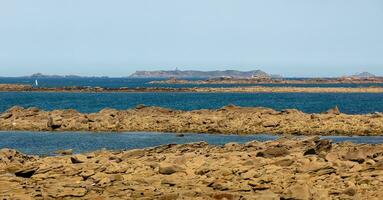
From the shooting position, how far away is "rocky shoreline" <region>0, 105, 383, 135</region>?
152 feet

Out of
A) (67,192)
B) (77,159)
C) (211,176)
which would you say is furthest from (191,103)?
(67,192)

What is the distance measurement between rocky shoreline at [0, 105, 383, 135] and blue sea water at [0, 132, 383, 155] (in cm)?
247

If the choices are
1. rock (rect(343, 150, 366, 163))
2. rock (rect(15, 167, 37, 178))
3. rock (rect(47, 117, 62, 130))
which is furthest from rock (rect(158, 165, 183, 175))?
rock (rect(47, 117, 62, 130))

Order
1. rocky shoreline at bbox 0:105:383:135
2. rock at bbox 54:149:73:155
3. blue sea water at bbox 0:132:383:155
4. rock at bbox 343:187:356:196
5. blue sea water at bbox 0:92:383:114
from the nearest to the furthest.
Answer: rock at bbox 343:187:356:196 → rock at bbox 54:149:73:155 → blue sea water at bbox 0:132:383:155 → rocky shoreline at bbox 0:105:383:135 → blue sea water at bbox 0:92:383:114

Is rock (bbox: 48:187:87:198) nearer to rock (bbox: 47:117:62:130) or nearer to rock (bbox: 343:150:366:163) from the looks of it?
rock (bbox: 343:150:366:163)

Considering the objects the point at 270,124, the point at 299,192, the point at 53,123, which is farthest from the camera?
the point at 53,123

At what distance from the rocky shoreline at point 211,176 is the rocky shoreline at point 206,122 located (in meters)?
20.3

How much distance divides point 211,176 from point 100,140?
21.1 m

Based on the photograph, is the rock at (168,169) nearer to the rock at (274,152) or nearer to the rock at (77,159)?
the rock at (274,152)

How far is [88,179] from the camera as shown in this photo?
21.3m

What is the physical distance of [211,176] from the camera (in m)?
21.3

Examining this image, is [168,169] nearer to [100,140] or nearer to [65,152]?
[65,152]

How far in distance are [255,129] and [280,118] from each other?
419cm

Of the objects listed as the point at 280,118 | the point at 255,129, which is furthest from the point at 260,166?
the point at 280,118
